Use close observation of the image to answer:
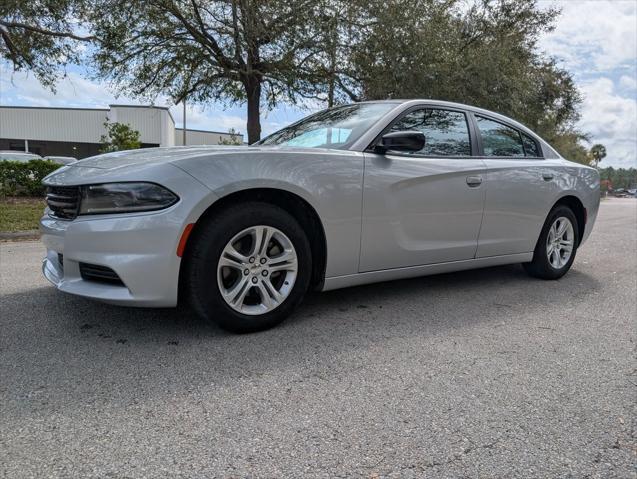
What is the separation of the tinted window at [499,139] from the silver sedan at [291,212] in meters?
0.02

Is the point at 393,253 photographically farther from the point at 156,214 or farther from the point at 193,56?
the point at 193,56

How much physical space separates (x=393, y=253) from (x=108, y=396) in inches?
81.8

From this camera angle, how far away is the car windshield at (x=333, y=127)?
A: 3.67 metres

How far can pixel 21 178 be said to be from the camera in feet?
40.6

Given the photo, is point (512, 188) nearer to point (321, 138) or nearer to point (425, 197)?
point (425, 197)

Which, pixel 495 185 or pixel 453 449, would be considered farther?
pixel 495 185

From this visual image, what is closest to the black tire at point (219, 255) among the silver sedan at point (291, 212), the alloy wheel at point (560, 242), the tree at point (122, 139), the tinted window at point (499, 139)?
the silver sedan at point (291, 212)

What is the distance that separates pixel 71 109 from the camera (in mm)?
44719

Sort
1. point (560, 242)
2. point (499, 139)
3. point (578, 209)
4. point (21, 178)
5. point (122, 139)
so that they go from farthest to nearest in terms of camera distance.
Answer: point (122, 139) < point (21, 178) < point (578, 209) < point (560, 242) < point (499, 139)

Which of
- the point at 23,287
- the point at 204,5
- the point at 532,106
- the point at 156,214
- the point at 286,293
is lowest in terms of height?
the point at 23,287

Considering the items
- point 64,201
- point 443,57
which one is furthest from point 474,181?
point 443,57

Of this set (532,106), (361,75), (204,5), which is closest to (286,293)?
(204,5)

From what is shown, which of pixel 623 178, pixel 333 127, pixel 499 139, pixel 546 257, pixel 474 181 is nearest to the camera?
pixel 333 127

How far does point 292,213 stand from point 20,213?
27.0 ft
